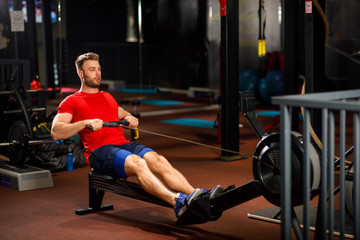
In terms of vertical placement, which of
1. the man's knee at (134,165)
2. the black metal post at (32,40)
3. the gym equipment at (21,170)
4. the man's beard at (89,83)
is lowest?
the gym equipment at (21,170)

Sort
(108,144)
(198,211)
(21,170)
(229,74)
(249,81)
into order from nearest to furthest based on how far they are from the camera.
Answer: (198,211) < (108,144) < (21,170) < (229,74) < (249,81)

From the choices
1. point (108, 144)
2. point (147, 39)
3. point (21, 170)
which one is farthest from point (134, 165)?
point (147, 39)

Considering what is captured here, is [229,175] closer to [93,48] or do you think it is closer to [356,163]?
[356,163]

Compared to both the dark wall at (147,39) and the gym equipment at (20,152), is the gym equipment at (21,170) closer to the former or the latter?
the gym equipment at (20,152)

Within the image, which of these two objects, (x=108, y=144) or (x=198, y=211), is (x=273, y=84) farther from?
(x=198, y=211)

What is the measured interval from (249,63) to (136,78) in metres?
2.71

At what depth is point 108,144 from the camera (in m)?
3.98

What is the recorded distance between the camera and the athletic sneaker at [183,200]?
3.49 meters

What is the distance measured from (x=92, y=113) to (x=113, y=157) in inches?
16.2

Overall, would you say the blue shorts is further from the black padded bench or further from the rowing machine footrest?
the rowing machine footrest

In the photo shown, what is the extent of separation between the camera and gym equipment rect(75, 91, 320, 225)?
2842 millimetres

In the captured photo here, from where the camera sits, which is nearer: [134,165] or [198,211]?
[198,211]

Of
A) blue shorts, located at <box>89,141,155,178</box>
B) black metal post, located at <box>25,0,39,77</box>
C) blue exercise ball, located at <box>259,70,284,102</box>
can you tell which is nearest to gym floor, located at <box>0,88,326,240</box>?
blue shorts, located at <box>89,141,155,178</box>

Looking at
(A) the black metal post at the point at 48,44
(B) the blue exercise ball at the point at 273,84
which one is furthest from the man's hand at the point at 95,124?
(A) the black metal post at the point at 48,44
